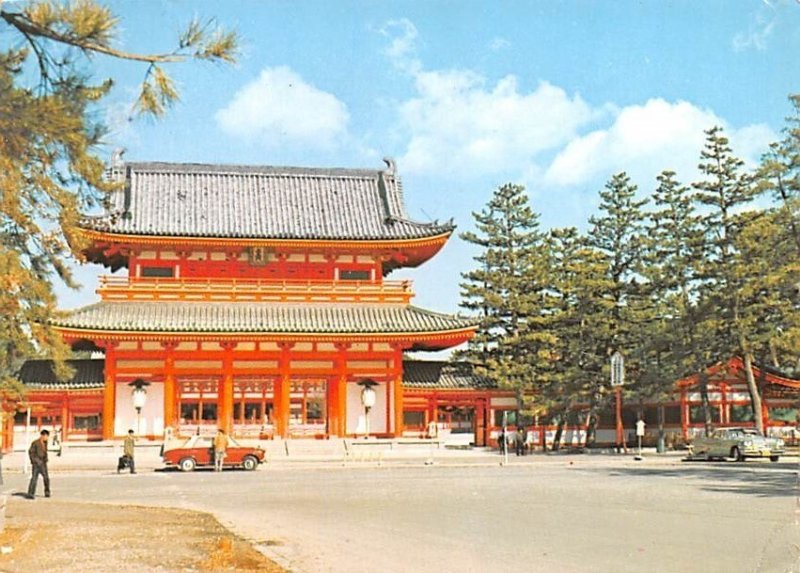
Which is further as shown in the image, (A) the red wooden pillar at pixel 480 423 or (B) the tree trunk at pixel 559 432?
(B) the tree trunk at pixel 559 432

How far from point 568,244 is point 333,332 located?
897cm

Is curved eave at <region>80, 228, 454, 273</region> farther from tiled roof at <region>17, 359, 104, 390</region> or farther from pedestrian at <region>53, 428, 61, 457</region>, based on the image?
pedestrian at <region>53, 428, 61, 457</region>

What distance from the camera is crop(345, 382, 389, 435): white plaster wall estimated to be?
26469mm

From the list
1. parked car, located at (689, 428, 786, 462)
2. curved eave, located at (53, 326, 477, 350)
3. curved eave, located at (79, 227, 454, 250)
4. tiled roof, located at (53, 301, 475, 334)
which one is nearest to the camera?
parked car, located at (689, 428, 786, 462)

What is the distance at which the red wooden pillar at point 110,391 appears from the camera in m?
24.8

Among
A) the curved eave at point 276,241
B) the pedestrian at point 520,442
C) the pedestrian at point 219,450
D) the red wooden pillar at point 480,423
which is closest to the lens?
the pedestrian at point 219,450

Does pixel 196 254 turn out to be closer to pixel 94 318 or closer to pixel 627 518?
pixel 94 318

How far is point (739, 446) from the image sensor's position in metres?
23.4

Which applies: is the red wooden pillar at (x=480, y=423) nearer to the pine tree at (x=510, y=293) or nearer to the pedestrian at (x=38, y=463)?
the pine tree at (x=510, y=293)

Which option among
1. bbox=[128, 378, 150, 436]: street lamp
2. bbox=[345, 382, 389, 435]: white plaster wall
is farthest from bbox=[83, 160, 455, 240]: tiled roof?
bbox=[345, 382, 389, 435]: white plaster wall

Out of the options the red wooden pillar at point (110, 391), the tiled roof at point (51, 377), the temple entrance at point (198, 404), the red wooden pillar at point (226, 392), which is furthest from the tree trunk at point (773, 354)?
the tiled roof at point (51, 377)

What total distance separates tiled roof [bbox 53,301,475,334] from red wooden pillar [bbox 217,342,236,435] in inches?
38.0

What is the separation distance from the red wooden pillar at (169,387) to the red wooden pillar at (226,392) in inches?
48.9

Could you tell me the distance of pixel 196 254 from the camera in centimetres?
2653
